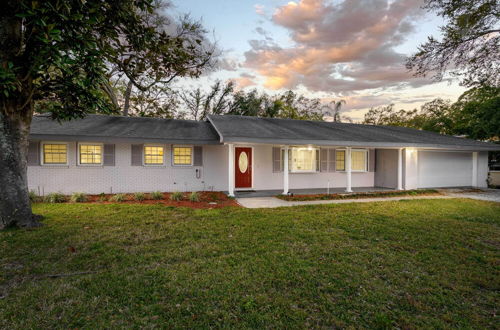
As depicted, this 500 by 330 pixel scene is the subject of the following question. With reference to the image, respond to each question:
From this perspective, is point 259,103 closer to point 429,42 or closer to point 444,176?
point 444,176

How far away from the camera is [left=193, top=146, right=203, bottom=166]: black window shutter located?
1116cm

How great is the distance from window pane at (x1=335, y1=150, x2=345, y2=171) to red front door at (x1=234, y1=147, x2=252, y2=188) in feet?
15.4

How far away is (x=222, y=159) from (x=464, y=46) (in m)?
9.38

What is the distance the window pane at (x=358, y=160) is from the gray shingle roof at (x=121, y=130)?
7.27 meters

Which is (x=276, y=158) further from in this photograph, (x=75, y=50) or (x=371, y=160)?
(x=75, y=50)

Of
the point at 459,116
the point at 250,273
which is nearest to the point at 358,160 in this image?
the point at 250,273

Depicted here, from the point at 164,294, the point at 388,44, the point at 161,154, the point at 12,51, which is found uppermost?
the point at 388,44

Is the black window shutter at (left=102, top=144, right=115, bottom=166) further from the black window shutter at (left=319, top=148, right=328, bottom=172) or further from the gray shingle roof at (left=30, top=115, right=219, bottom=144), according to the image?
the black window shutter at (left=319, top=148, right=328, bottom=172)

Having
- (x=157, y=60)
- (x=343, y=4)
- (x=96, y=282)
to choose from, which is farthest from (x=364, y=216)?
(x=343, y=4)

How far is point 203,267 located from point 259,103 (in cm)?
2397

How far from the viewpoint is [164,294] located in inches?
121

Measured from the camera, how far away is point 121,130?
34.4 feet

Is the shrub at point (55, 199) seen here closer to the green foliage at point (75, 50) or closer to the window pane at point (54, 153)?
the window pane at point (54, 153)

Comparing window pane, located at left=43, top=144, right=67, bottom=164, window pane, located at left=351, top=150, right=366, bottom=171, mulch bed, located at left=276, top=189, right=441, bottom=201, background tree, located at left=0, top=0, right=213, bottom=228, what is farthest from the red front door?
window pane, located at left=43, top=144, right=67, bottom=164
